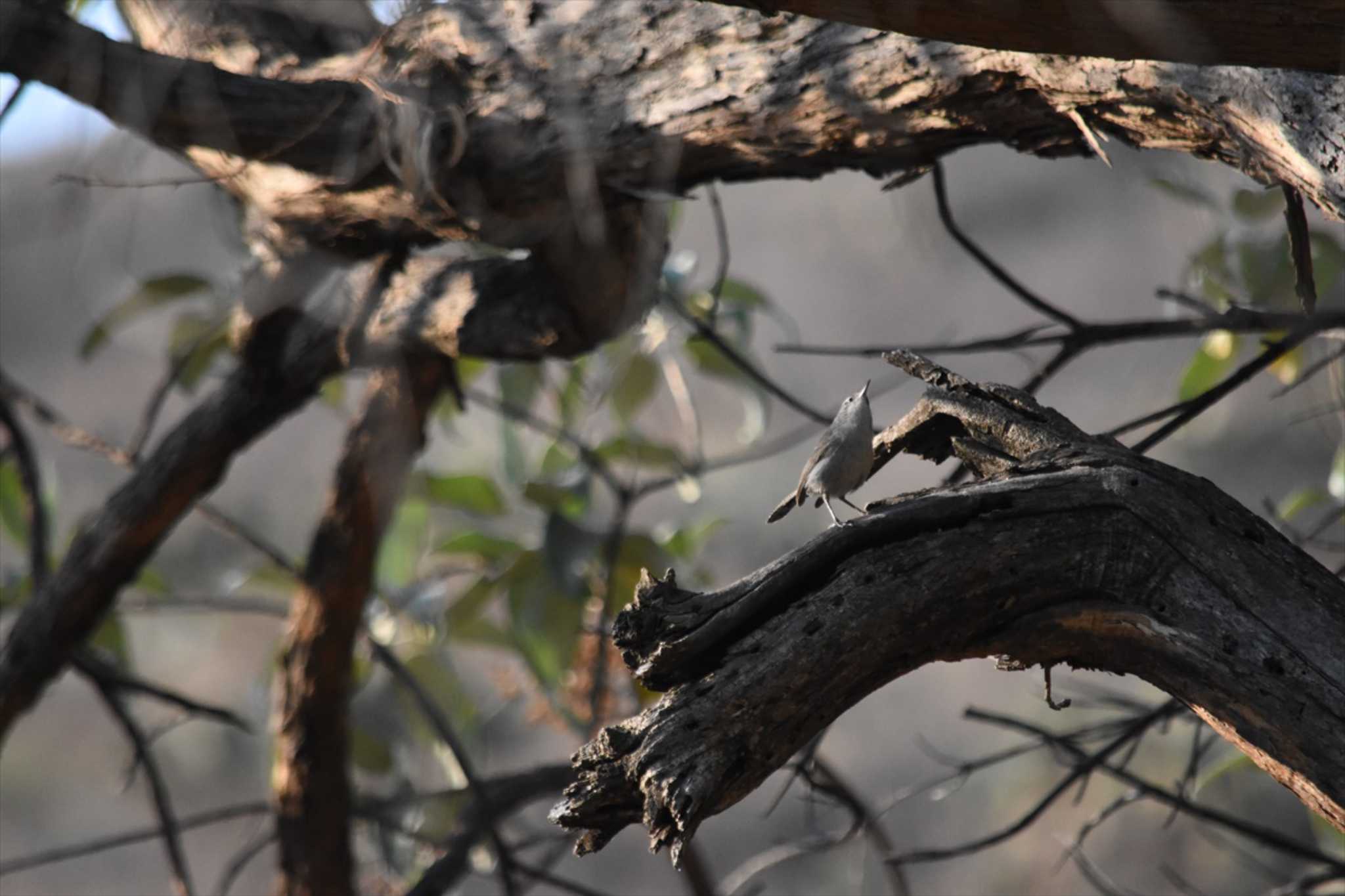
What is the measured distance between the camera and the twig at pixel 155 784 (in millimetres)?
2045

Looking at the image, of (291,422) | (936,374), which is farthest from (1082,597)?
(291,422)

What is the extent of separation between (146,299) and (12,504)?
0.56 metres

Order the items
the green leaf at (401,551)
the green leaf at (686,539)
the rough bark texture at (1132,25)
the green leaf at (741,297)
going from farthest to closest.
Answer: the green leaf at (401,551)
the green leaf at (686,539)
the green leaf at (741,297)
the rough bark texture at (1132,25)

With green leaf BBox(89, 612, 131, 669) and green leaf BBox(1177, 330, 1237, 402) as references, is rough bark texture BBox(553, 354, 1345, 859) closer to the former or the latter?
green leaf BBox(1177, 330, 1237, 402)

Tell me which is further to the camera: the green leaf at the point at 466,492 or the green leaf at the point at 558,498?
the green leaf at the point at 466,492

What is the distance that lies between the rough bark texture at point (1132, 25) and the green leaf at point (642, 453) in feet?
4.92

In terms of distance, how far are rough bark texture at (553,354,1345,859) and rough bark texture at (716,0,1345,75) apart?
29 centimetres

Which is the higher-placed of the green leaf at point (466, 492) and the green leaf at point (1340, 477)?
the green leaf at point (466, 492)

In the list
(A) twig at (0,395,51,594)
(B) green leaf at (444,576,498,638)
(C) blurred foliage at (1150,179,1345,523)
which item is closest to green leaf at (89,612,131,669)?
(A) twig at (0,395,51,594)

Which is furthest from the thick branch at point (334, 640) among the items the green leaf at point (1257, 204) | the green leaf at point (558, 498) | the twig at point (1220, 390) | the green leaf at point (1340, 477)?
the green leaf at point (1340, 477)

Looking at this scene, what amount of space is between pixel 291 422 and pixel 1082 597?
42.1 feet

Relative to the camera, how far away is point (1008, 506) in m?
0.91

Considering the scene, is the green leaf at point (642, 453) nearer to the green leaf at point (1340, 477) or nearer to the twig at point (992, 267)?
the twig at point (992, 267)

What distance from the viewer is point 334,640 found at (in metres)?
2.08
